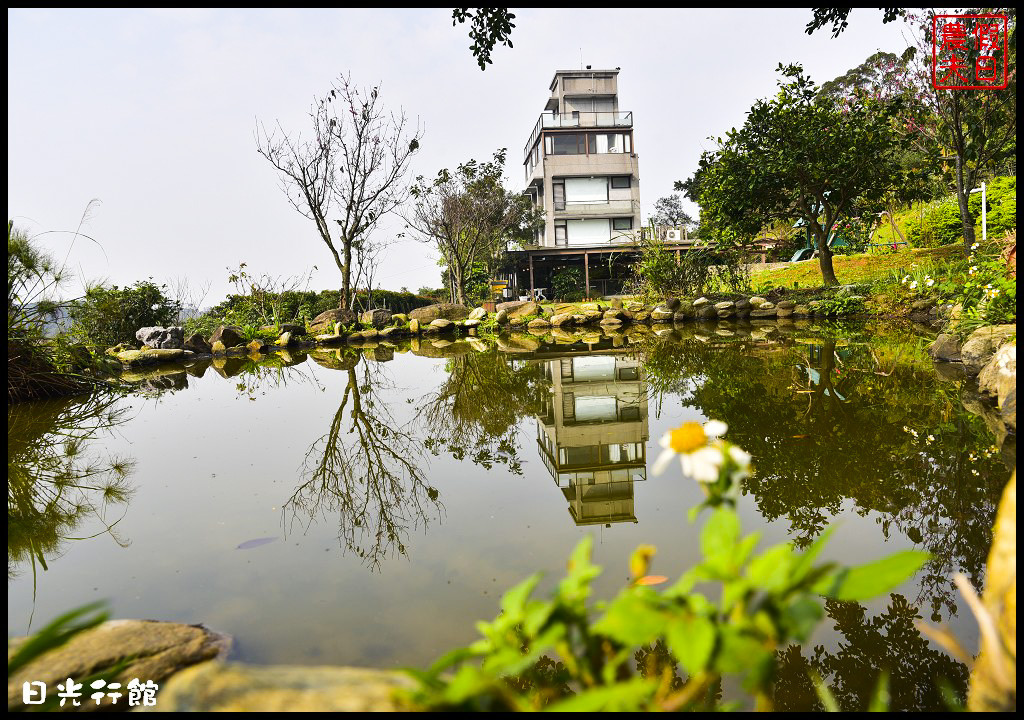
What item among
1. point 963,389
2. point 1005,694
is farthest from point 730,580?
point 963,389

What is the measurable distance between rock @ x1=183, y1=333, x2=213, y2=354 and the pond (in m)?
7.19

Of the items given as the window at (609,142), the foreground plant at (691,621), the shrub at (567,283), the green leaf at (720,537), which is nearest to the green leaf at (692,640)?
the foreground plant at (691,621)

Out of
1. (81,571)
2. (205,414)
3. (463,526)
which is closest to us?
(81,571)

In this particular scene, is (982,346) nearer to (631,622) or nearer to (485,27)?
(485,27)

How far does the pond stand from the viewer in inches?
83.2

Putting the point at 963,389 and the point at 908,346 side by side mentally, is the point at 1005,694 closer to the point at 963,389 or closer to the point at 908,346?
the point at 963,389

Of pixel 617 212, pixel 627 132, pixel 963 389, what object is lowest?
pixel 963 389

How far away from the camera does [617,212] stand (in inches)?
1210

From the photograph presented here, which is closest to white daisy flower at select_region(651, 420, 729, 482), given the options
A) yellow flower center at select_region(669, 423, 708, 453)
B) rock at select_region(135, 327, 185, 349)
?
yellow flower center at select_region(669, 423, 708, 453)

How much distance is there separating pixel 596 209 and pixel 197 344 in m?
22.3

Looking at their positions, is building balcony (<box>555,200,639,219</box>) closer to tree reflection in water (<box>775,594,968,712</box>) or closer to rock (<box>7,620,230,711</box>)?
tree reflection in water (<box>775,594,968,712</box>)

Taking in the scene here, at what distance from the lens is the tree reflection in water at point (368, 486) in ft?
9.89

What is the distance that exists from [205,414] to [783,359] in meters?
7.48

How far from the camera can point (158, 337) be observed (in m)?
13.0
